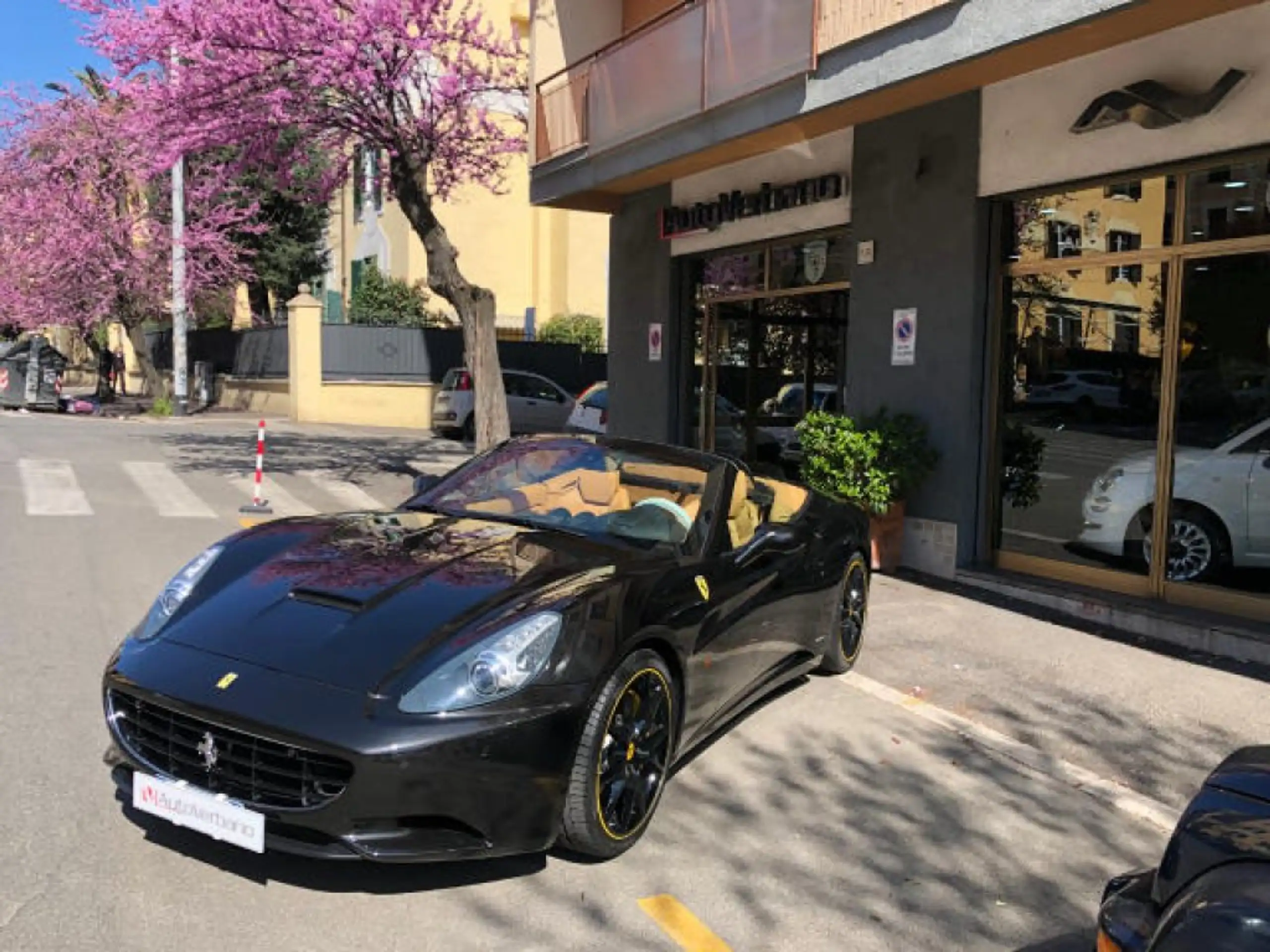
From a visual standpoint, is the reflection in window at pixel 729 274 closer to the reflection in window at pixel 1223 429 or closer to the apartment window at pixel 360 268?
the reflection in window at pixel 1223 429

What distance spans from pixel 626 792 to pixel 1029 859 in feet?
4.86

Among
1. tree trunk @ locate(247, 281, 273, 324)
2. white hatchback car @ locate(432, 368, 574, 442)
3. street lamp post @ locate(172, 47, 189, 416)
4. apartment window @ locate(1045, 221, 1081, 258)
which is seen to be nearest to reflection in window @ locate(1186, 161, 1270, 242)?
apartment window @ locate(1045, 221, 1081, 258)

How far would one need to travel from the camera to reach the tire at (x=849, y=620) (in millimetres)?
5449

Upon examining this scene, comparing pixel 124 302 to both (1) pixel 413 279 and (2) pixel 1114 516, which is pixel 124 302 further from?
(2) pixel 1114 516

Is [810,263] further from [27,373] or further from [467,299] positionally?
[27,373]

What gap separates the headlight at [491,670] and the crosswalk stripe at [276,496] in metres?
7.03

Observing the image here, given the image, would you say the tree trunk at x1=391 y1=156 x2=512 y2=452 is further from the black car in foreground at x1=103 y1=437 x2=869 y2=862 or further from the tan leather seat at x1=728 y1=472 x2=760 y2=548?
the black car in foreground at x1=103 y1=437 x2=869 y2=862

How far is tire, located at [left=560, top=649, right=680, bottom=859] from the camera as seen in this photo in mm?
3195

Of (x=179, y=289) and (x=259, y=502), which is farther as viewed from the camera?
(x=179, y=289)

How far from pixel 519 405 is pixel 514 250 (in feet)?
27.2

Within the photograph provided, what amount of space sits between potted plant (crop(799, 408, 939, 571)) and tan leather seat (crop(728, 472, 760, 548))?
10.1 feet

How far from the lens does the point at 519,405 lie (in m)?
21.7

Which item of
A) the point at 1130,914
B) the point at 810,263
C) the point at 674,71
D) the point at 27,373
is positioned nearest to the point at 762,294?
the point at 810,263

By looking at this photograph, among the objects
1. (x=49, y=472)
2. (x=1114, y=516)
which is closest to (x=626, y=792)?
(x=1114, y=516)
